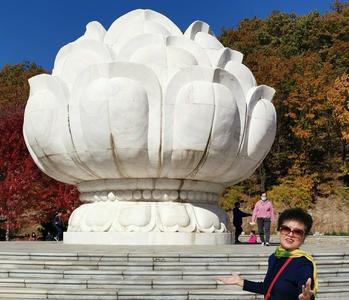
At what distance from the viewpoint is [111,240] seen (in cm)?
1070

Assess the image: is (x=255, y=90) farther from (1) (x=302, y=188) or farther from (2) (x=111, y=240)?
(1) (x=302, y=188)

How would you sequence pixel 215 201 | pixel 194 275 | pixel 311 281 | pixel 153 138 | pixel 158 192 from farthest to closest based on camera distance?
pixel 215 201 → pixel 158 192 → pixel 153 138 → pixel 194 275 → pixel 311 281

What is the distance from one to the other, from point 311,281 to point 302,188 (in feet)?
98.9

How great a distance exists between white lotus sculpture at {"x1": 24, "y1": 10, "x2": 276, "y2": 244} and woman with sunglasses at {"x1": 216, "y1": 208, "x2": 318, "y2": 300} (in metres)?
7.13

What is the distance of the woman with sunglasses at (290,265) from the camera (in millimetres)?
2967

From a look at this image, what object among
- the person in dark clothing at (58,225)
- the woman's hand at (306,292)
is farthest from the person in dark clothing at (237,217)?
the woman's hand at (306,292)

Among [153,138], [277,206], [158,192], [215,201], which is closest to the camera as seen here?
[153,138]

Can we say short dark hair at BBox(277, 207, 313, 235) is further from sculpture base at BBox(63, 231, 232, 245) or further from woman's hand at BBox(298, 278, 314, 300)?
sculpture base at BBox(63, 231, 232, 245)

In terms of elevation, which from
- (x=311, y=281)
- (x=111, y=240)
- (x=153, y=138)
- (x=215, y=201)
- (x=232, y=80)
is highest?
(x=232, y=80)

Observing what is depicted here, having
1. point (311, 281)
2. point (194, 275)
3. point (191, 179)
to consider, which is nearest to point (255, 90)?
point (191, 179)

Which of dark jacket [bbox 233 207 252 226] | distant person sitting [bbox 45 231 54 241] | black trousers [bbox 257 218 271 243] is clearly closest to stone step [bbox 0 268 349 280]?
black trousers [bbox 257 218 271 243]

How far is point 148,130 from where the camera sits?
10.3 metres

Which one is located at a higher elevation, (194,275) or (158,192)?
(158,192)

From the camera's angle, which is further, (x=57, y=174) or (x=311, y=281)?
(x=57, y=174)
